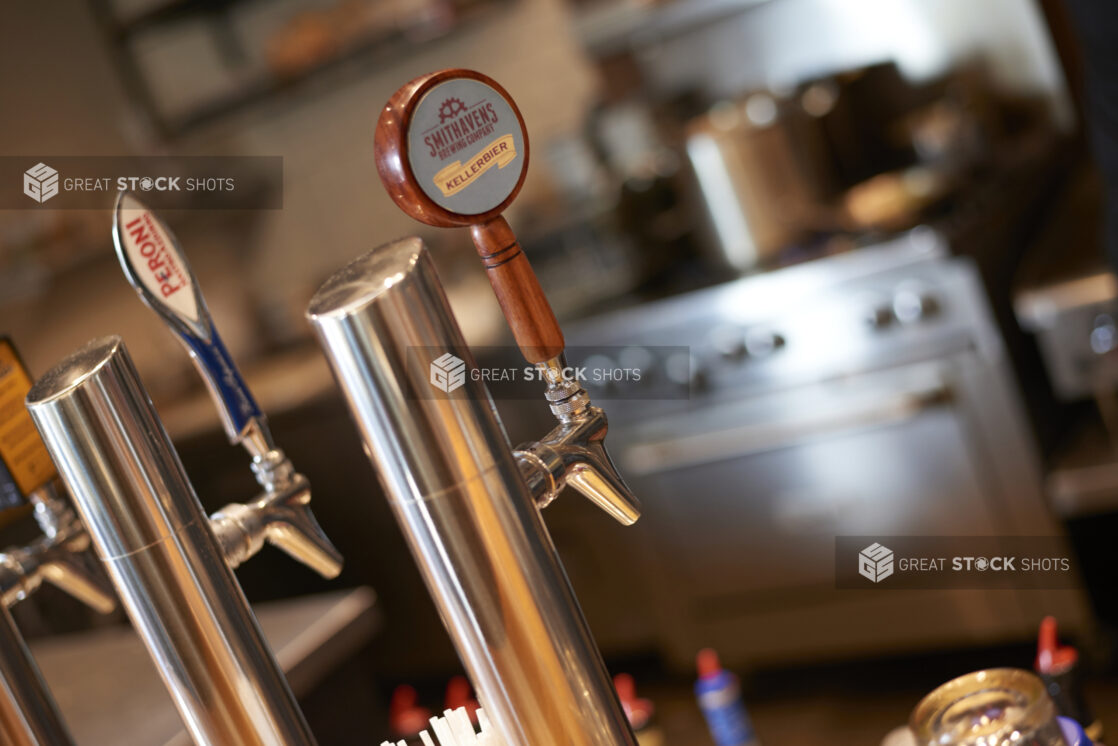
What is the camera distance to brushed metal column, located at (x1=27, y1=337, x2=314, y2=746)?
0.47 m

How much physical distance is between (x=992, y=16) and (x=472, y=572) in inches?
89.0

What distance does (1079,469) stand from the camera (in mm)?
1840

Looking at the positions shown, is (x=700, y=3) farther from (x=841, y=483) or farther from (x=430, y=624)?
(x=430, y=624)

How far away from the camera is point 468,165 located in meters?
0.44

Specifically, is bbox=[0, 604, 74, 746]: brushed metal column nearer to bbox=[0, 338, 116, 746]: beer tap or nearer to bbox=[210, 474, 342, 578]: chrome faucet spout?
bbox=[0, 338, 116, 746]: beer tap

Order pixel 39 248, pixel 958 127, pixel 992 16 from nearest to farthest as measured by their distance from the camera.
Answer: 1. pixel 958 127
2. pixel 992 16
3. pixel 39 248

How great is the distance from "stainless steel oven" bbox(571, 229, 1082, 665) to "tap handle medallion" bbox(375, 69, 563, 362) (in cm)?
153

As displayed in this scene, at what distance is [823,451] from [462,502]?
5.67 feet

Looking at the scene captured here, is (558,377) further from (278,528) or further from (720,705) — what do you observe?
(720,705)

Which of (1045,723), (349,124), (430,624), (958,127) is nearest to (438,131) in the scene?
(1045,723)

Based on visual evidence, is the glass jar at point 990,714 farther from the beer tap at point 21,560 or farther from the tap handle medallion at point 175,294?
the beer tap at point 21,560

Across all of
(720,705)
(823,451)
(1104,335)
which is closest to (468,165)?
(720,705)

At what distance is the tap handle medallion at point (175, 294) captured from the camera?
0.49 meters

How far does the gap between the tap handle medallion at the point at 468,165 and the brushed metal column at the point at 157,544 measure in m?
0.15
